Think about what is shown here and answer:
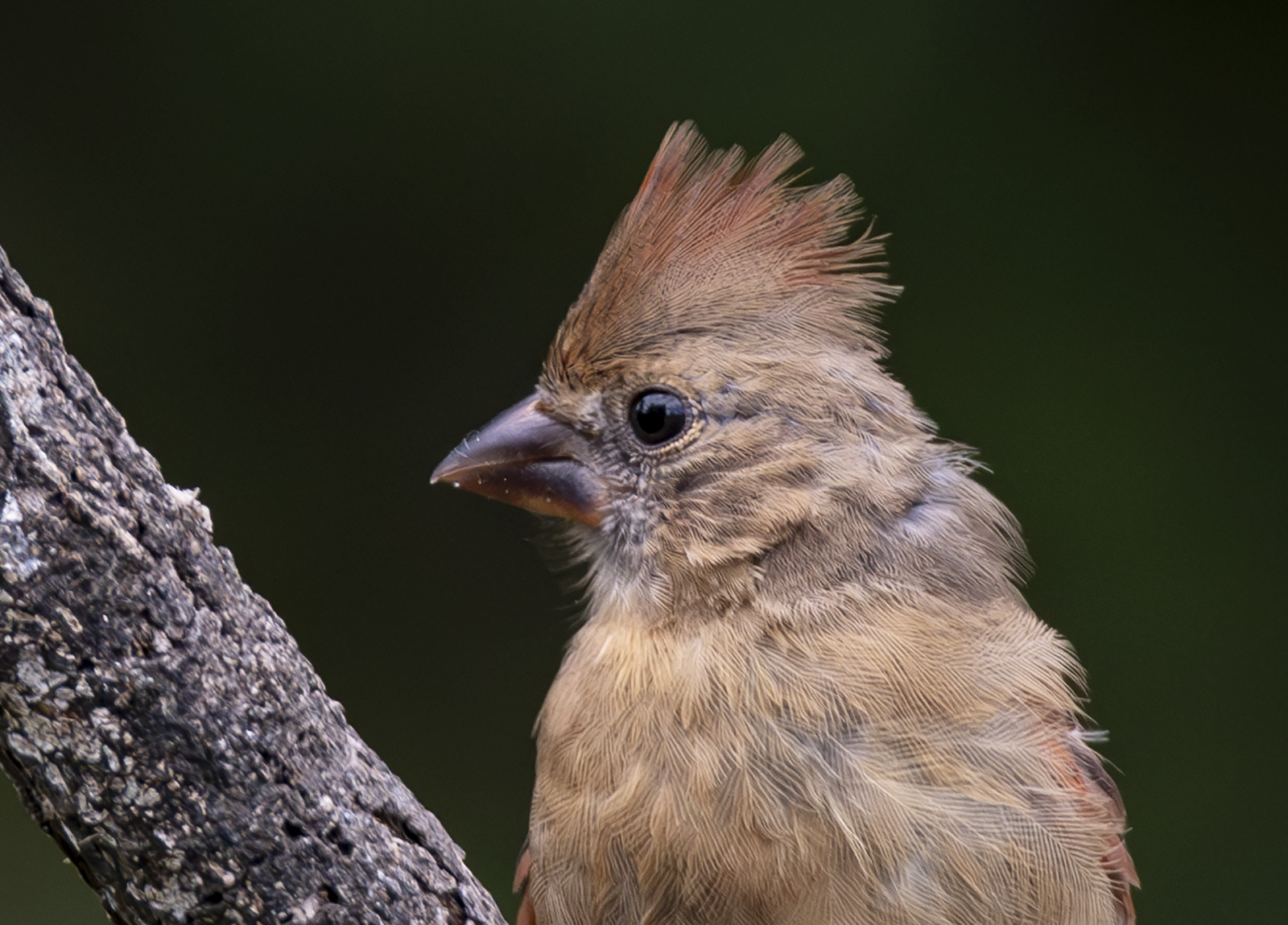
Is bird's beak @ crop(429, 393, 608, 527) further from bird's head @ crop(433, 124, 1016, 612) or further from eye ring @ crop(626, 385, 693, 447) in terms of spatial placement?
eye ring @ crop(626, 385, 693, 447)

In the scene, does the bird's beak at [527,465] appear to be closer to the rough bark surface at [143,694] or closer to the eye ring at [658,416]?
the eye ring at [658,416]

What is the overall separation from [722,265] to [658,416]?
0.28 m

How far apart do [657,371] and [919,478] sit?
0.45 m

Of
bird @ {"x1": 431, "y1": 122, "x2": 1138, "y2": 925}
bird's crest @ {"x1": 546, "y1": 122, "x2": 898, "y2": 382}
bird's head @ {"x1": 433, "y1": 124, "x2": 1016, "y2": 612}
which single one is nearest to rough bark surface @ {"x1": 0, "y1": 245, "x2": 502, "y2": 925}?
bird @ {"x1": 431, "y1": 122, "x2": 1138, "y2": 925}

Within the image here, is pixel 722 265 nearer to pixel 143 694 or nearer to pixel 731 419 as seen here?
pixel 731 419

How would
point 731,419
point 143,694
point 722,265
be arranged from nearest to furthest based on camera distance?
1. point 143,694
2. point 731,419
3. point 722,265

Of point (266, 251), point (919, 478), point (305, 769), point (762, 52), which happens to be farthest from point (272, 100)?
point (305, 769)

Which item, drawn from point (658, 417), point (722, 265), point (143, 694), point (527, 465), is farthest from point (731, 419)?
point (143, 694)

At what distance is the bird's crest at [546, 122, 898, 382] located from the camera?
218cm

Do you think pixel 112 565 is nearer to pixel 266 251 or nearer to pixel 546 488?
pixel 546 488

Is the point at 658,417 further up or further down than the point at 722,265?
further down

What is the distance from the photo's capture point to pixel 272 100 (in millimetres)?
3617

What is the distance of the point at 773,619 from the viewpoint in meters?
1.93

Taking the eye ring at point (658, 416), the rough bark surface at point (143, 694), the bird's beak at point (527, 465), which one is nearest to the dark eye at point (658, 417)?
the eye ring at point (658, 416)
